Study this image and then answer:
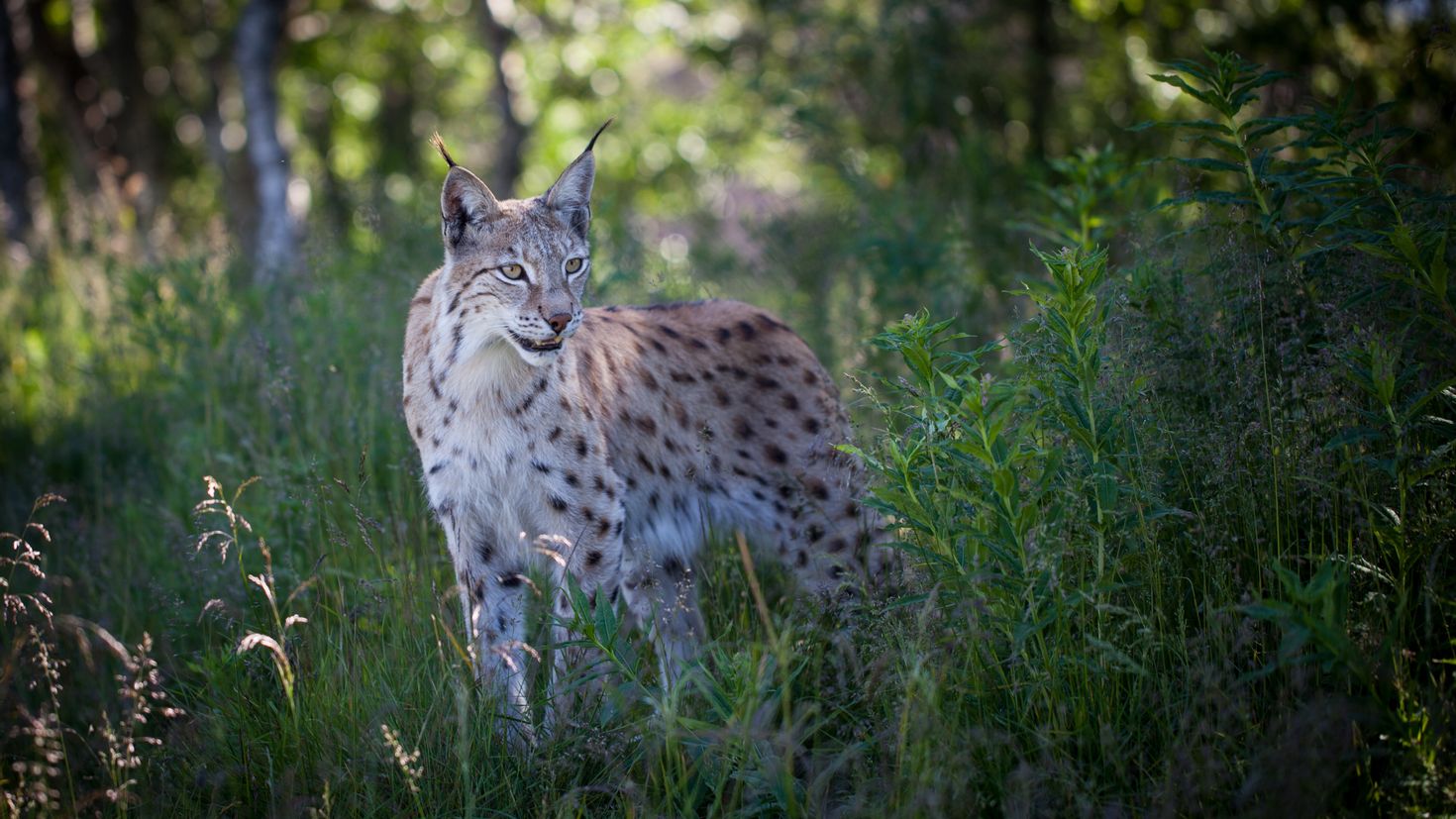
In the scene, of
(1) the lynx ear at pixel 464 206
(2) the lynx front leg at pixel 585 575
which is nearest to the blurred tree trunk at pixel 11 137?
(1) the lynx ear at pixel 464 206

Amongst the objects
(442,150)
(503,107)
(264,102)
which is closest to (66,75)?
(264,102)

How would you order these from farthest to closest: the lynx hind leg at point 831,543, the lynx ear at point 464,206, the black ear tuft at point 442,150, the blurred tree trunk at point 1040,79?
the blurred tree trunk at point 1040,79, the lynx hind leg at point 831,543, the lynx ear at point 464,206, the black ear tuft at point 442,150

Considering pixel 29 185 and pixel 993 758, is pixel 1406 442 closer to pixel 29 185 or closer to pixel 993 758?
pixel 993 758

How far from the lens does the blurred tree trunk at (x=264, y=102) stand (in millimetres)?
12578

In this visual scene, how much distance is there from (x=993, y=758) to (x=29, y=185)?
14.1m

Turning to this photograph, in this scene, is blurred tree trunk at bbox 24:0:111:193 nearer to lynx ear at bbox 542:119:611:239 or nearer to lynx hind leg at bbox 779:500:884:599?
lynx ear at bbox 542:119:611:239

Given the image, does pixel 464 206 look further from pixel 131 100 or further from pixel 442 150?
pixel 131 100

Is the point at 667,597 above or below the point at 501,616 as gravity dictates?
below

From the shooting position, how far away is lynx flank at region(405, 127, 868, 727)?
15.8 feet

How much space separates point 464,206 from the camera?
5.04m

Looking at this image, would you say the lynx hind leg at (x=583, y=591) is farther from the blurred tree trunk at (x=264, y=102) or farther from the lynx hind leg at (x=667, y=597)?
A: the blurred tree trunk at (x=264, y=102)

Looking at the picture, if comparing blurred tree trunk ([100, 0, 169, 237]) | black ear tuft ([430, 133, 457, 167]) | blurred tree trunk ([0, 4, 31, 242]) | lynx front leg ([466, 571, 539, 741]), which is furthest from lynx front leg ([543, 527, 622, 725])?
blurred tree trunk ([100, 0, 169, 237])

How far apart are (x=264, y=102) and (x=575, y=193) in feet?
29.5

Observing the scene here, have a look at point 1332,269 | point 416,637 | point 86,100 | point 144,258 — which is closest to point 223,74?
point 86,100
